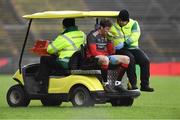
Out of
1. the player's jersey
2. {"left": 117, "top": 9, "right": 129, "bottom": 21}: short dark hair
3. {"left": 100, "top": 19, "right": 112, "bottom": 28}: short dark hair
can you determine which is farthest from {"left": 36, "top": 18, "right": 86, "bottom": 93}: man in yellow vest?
{"left": 117, "top": 9, "right": 129, "bottom": 21}: short dark hair

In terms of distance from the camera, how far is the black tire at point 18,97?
15.1 m

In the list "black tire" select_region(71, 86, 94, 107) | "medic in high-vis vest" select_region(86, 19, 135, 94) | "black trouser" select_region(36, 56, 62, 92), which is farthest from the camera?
"black trouser" select_region(36, 56, 62, 92)

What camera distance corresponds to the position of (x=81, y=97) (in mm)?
14281

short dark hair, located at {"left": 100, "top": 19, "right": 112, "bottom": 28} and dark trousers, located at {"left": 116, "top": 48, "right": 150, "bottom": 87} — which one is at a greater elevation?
short dark hair, located at {"left": 100, "top": 19, "right": 112, "bottom": 28}

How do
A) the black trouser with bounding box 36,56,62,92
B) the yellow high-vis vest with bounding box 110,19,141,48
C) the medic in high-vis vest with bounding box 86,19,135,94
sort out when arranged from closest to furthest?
the medic in high-vis vest with bounding box 86,19,135,94, the yellow high-vis vest with bounding box 110,19,141,48, the black trouser with bounding box 36,56,62,92

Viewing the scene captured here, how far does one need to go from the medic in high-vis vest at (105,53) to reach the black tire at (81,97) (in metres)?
0.43

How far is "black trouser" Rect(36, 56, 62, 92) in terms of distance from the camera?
48.3 ft

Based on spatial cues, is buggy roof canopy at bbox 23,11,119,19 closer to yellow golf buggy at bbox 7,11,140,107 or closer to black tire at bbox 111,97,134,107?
yellow golf buggy at bbox 7,11,140,107

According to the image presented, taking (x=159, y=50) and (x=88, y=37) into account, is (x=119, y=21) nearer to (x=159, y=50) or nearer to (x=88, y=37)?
(x=88, y=37)

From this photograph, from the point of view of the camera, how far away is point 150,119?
11797mm

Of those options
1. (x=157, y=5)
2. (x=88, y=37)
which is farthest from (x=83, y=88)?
(x=157, y=5)

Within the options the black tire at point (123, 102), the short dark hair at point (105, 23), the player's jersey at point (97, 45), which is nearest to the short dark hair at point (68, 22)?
the player's jersey at point (97, 45)

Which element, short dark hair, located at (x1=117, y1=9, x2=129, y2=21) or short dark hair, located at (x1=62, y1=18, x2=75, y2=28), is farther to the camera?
short dark hair, located at (x1=62, y1=18, x2=75, y2=28)

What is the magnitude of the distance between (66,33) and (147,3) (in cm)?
3175
